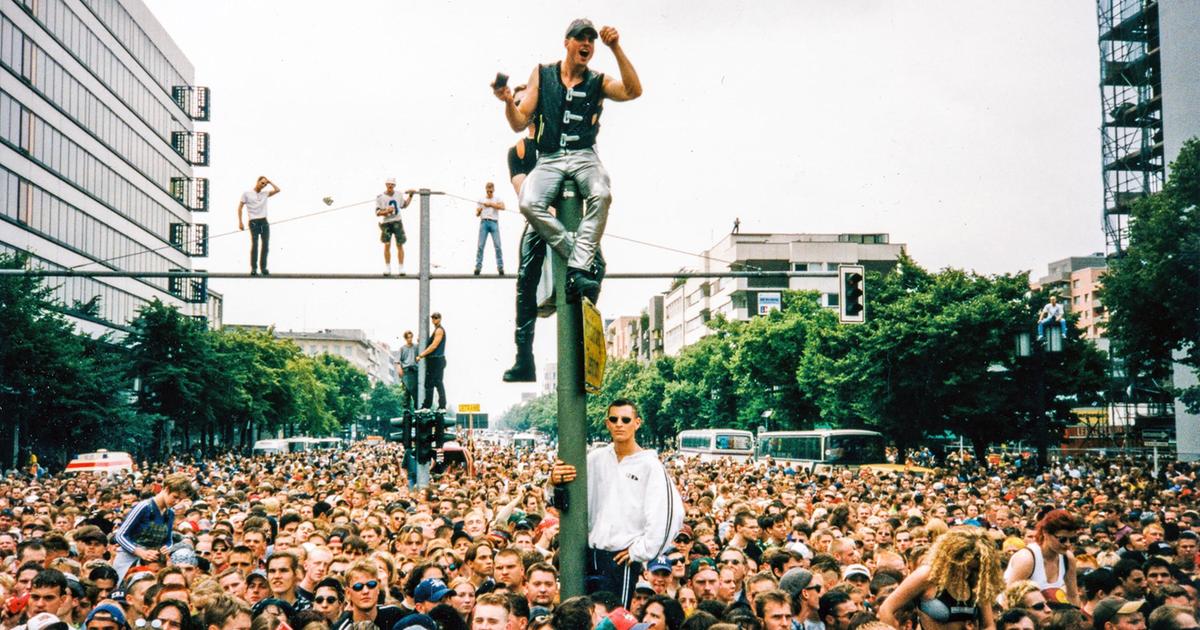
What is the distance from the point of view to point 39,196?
52.7 m

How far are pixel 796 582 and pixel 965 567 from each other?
218cm

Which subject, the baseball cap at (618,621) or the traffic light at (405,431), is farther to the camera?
the traffic light at (405,431)

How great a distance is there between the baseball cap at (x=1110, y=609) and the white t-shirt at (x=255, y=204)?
13192 mm

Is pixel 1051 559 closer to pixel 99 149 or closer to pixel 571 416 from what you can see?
pixel 571 416

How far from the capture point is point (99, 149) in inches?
2419

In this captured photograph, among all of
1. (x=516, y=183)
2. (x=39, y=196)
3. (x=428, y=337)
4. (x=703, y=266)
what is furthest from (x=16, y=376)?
(x=703, y=266)

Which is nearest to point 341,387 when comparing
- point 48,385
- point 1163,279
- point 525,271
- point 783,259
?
point 783,259

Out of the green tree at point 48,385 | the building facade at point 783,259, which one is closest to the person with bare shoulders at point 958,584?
the green tree at point 48,385

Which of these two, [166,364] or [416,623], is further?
[166,364]

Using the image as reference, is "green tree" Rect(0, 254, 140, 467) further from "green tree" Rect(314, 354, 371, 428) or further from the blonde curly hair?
"green tree" Rect(314, 354, 371, 428)

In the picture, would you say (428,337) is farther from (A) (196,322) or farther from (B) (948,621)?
(A) (196,322)

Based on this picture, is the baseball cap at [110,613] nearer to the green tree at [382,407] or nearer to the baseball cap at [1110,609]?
the baseball cap at [1110,609]

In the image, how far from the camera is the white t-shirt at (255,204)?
56.7 ft

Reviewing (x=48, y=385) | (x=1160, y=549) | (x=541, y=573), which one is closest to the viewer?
(x=541, y=573)
